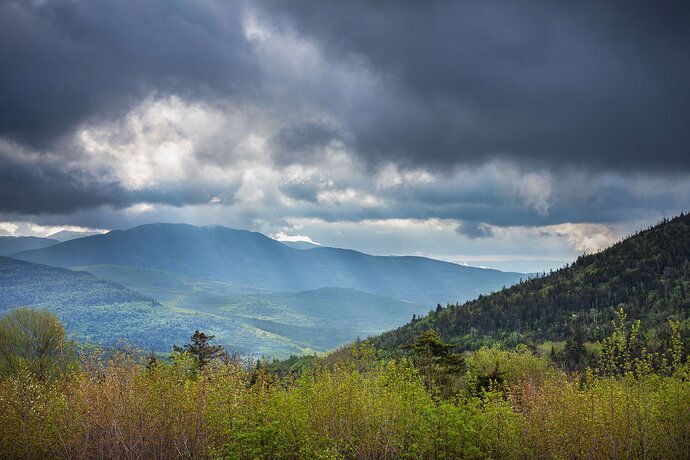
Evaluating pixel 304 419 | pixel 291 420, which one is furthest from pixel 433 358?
pixel 304 419

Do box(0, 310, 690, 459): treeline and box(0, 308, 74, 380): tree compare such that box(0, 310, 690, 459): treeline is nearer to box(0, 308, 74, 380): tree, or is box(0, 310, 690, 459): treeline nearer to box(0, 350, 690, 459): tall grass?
box(0, 350, 690, 459): tall grass

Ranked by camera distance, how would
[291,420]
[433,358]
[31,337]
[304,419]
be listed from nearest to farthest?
[304,419]
[291,420]
[433,358]
[31,337]

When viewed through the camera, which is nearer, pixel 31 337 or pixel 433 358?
pixel 433 358

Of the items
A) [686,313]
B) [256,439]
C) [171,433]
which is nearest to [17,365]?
[171,433]

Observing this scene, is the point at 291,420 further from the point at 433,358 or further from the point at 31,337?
the point at 31,337

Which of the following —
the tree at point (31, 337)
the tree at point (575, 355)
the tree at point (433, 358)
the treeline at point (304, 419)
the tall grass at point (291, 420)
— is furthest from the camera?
the tree at point (575, 355)

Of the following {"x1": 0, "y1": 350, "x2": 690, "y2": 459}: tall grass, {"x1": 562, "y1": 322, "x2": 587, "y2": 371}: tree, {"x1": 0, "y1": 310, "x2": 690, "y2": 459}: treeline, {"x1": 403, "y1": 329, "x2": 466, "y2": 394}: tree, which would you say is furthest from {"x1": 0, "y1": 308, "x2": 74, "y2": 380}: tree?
{"x1": 562, "y1": 322, "x2": 587, "y2": 371}: tree

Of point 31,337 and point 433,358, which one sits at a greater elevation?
point 433,358

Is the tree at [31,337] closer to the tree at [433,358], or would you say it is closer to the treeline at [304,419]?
the treeline at [304,419]

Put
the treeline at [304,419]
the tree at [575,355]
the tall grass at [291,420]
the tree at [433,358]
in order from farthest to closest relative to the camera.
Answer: the tree at [575,355], the tree at [433,358], the tall grass at [291,420], the treeline at [304,419]

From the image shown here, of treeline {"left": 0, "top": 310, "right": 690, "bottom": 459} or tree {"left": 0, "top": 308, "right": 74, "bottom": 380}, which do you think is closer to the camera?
treeline {"left": 0, "top": 310, "right": 690, "bottom": 459}

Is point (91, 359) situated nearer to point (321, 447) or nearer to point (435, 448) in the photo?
point (321, 447)

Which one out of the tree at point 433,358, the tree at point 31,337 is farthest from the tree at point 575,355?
the tree at point 31,337

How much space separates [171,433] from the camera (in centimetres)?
2525
